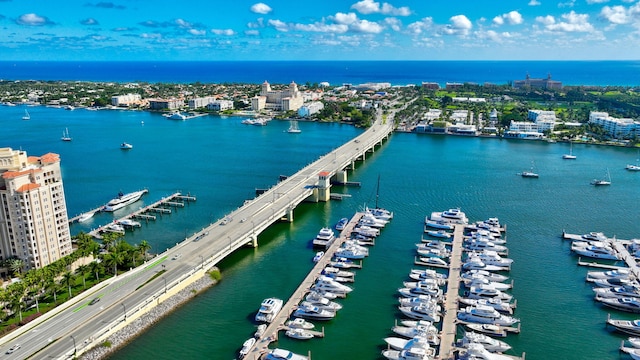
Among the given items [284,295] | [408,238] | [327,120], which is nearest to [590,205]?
[408,238]

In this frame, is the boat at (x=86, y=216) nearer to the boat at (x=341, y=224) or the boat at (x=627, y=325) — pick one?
the boat at (x=341, y=224)

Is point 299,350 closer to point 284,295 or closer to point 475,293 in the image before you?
point 284,295

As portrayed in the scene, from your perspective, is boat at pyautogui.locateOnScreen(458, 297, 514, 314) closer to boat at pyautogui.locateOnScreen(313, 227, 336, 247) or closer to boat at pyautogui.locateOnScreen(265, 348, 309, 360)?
boat at pyautogui.locateOnScreen(265, 348, 309, 360)

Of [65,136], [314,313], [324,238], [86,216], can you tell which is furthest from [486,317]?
[65,136]

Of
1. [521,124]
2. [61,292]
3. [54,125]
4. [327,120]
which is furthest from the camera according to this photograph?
[327,120]

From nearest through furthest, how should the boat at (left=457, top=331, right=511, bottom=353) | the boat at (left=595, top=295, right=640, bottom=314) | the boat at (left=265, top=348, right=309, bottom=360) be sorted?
the boat at (left=265, top=348, right=309, bottom=360) < the boat at (left=457, top=331, right=511, bottom=353) < the boat at (left=595, top=295, right=640, bottom=314)

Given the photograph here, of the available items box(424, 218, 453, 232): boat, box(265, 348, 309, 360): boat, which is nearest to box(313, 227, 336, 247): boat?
box(424, 218, 453, 232): boat

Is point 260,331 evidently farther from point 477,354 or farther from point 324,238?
point 324,238
